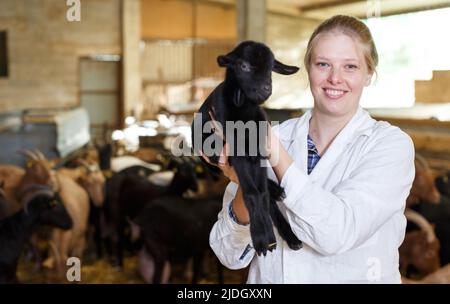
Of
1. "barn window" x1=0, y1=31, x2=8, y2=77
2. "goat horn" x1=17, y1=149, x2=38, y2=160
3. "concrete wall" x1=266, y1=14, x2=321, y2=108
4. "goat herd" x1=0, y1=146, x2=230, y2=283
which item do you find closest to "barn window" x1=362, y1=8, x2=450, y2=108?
"goat herd" x1=0, y1=146, x2=230, y2=283

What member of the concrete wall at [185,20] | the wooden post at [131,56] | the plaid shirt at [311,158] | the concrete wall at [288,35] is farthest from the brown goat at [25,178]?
the concrete wall at [185,20]

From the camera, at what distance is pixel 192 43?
11.9m

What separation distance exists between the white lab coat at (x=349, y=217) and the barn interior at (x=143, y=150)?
220 millimetres

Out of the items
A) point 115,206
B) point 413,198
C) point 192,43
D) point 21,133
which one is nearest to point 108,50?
point 192,43

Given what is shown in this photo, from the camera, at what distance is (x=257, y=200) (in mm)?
1008

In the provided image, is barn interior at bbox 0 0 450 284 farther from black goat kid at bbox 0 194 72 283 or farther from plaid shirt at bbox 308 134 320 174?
plaid shirt at bbox 308 134 320 174

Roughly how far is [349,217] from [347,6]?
652 cm

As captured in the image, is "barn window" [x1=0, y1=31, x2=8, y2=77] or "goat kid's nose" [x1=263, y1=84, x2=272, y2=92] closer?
"goat kid's nose" [x1=263, y1=84, x2=272, y2=92]

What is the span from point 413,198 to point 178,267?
1.91 m

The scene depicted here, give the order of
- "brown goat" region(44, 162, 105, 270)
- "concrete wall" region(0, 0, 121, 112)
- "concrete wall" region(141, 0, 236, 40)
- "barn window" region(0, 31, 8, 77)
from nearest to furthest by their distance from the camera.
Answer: "brown goat" region(44, 162, 105, 270), "barn window" region(0, 31, 8, 77), "concrete wall" region(0, 0, 121, 112), "concrete wall" region(141, 0, 236, 40)

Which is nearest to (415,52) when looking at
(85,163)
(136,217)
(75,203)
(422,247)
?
(422,247)

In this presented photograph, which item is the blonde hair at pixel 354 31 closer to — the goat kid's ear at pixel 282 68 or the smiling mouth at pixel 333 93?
the smiling mouth at pixel 333 93

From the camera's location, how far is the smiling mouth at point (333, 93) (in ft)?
3.99

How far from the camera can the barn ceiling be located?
11.2ft
